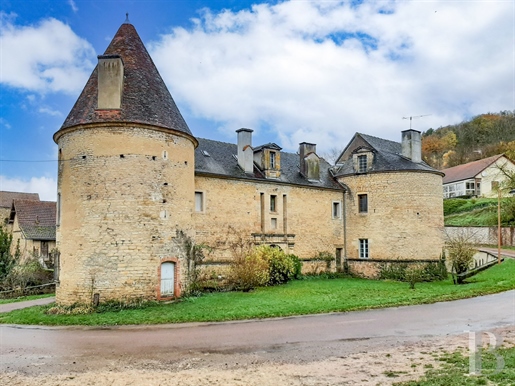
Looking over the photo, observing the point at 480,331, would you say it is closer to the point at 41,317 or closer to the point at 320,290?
the point at 320,290

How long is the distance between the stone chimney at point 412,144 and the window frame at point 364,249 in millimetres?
6537

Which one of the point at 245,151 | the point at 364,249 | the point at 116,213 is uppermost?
the point at 245,151

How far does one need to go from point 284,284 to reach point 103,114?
43.4ft

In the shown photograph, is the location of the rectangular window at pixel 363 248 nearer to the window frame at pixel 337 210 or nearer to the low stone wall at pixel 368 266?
the low stone wall at pixel 368 266

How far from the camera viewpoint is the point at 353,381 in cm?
822

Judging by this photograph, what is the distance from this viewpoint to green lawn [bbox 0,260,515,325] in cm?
1634

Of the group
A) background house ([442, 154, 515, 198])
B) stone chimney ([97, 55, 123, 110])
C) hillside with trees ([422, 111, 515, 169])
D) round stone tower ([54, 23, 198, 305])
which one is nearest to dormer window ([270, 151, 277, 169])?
round stone tower ([54, 23, 198, 305])

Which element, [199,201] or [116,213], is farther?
[199,201]

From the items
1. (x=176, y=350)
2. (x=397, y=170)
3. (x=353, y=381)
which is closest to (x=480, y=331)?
(x=353, y=381)

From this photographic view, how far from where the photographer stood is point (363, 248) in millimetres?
31141

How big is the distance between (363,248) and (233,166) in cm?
1110

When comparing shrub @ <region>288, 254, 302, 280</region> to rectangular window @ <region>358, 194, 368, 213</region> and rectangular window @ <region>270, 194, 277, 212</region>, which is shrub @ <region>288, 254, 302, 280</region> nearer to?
rectangular window @ <region>270, 194, 277, 212</region>

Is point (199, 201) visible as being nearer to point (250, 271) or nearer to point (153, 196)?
point (250, 271)

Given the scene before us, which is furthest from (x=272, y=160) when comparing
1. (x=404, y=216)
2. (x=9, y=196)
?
(x=9, y=196)
